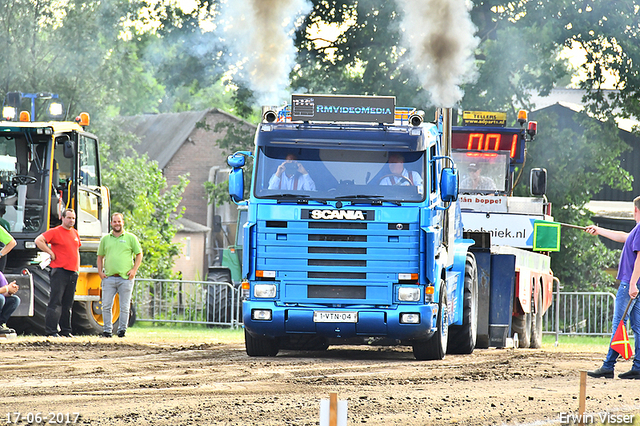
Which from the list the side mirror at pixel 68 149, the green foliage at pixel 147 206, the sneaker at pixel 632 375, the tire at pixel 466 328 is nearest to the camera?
the sneaker at pixel 632 375

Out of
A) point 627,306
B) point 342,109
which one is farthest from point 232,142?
point 627,306

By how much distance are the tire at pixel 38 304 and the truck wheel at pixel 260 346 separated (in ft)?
15.5

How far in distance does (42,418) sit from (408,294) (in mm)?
5757

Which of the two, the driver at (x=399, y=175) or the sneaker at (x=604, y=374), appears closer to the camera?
the sneaker at (x=604, y=374)

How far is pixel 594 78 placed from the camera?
32.1 metres

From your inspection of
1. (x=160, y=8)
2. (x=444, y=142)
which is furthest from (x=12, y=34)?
(x=444, y=142)

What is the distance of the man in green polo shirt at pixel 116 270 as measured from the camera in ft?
58.0

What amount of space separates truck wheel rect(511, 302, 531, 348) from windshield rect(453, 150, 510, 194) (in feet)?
10.1

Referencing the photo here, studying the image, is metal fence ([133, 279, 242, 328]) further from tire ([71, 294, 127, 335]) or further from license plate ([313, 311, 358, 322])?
license plate ([313, 311, 358, 322])

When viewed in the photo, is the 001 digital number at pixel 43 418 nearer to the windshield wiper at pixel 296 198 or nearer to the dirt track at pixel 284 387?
the dirt track at pixel 284 387

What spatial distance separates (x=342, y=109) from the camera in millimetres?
13414

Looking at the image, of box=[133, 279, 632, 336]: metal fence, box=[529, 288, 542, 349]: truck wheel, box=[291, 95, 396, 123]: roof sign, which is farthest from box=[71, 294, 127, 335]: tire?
box=[133, 279, 632, 336]: metal fence

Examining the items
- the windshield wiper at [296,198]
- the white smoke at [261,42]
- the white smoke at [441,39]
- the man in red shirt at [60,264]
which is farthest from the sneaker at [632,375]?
the white smoke at [441,39]

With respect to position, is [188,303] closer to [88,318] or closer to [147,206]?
[88,318]
